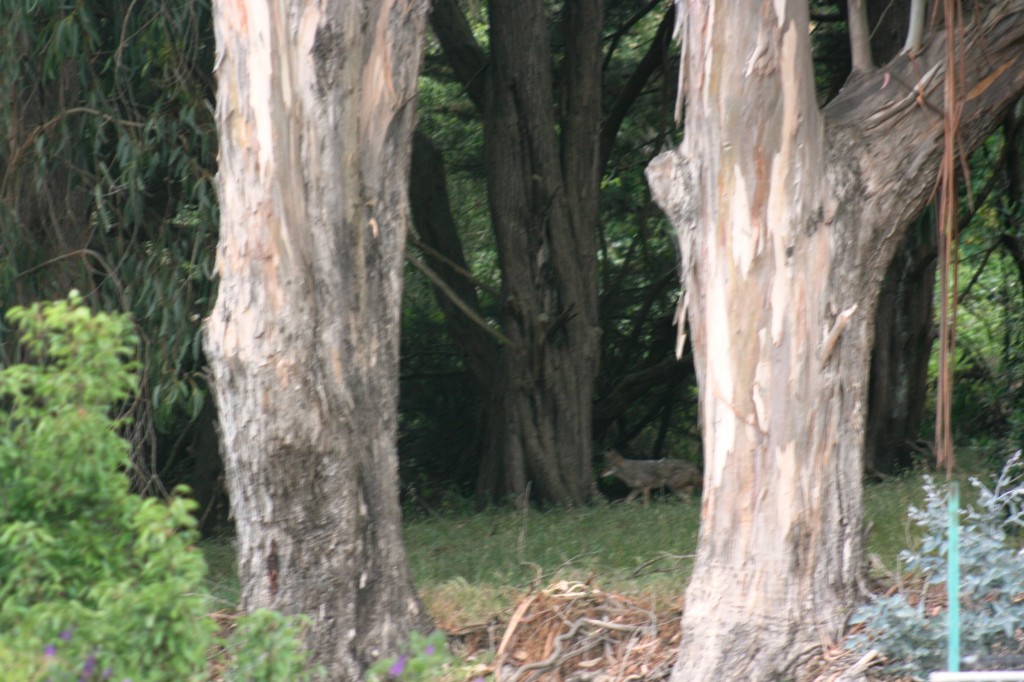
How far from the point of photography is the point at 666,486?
11.7 meters

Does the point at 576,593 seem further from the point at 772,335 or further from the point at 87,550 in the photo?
the point at 87,550

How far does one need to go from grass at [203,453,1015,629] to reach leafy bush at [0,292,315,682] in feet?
7.75

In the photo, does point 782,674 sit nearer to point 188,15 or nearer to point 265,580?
point 265,580

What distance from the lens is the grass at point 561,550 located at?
20.8 feet

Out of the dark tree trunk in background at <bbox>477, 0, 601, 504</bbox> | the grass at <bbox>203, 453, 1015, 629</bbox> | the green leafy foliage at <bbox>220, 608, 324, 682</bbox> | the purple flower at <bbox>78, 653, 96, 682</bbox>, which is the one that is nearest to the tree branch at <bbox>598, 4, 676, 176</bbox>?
the dark tree trunk in background at <bbox>477, 0, 601, 504</bbox>

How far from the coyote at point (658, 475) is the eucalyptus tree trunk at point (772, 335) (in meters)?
6.14

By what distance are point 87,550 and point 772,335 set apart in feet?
9.83

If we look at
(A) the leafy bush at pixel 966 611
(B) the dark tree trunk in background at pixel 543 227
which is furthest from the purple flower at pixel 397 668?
(B) the dark tree trunk in background at pixel 543 227

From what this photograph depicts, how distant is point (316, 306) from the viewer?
5199 mm

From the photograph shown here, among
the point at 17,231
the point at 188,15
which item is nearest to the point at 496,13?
the point at 188,15

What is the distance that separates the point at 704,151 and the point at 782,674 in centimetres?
234

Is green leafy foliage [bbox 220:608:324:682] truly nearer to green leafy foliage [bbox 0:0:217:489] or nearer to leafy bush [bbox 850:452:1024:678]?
leafy bush [bbox 850:452:1024:678]

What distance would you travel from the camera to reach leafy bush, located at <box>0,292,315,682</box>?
3.21 metres

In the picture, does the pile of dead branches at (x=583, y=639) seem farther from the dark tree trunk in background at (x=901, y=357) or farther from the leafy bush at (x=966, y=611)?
the dark tree trunk in background at (x=901, y=357)
